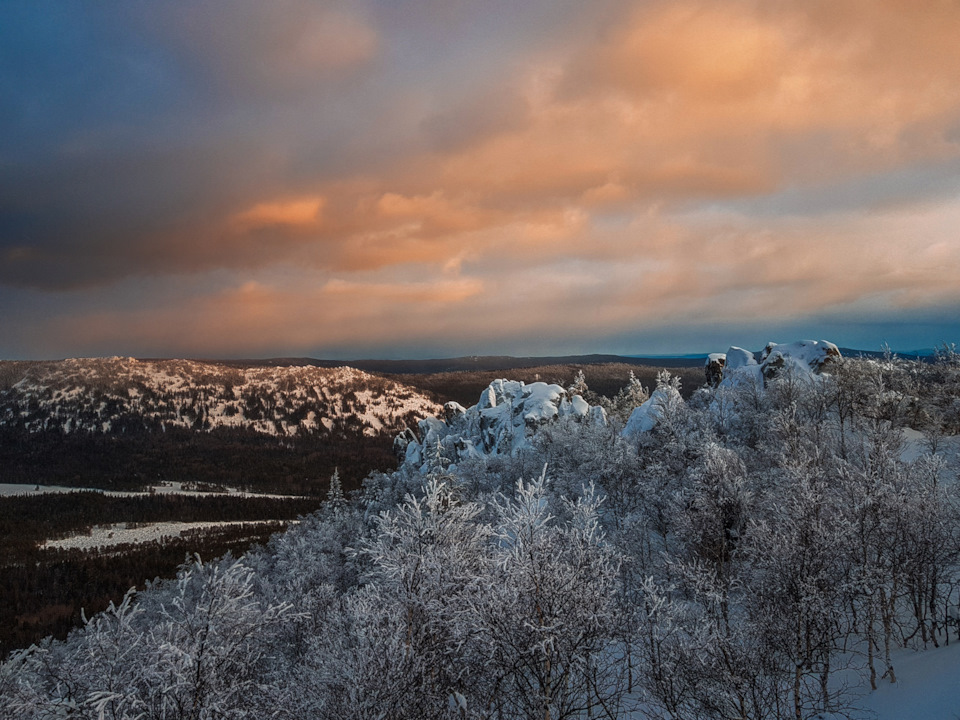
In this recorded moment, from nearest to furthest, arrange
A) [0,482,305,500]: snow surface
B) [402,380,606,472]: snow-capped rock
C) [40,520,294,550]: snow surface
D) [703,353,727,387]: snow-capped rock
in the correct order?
[703,353,727,387]: snow-capped rock → [402,380,606,472]: snow-capped rock → [40,520,294,550]: snow surface → [0,482,305,500]: snow surface

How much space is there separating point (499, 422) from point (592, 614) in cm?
8117

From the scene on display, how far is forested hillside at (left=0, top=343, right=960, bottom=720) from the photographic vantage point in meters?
15.1

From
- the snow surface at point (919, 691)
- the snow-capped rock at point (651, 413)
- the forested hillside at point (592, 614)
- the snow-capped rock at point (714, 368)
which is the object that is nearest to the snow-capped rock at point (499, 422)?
the snow-capped rock at point (651, 413)

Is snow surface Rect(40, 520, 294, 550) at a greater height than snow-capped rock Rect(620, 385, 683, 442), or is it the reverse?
snow-capped rock Rect(620, 385, 683, 442)

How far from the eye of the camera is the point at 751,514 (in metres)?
29.8

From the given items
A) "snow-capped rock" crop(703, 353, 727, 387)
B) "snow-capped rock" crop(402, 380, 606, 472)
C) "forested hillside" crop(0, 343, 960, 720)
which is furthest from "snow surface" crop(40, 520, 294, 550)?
"snow-capped rock" crop(703, 353, 727, 387)

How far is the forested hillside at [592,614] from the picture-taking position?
15141 mm

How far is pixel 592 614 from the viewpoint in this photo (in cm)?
1514

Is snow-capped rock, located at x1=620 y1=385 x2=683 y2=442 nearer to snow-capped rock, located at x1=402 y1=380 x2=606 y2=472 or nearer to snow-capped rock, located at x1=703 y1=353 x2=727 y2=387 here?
snow-capped rock, located at x1=402 y1=380 x2=606 y2=472

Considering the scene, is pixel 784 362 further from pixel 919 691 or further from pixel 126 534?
pixel 126 534

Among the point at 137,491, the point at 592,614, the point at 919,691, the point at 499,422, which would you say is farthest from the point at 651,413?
the point at 137,491

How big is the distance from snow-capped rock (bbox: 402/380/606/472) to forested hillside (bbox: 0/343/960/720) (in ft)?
130

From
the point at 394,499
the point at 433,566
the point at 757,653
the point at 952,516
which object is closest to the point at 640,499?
A: the point at 952,516

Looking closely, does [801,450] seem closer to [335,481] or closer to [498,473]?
[498,473]
